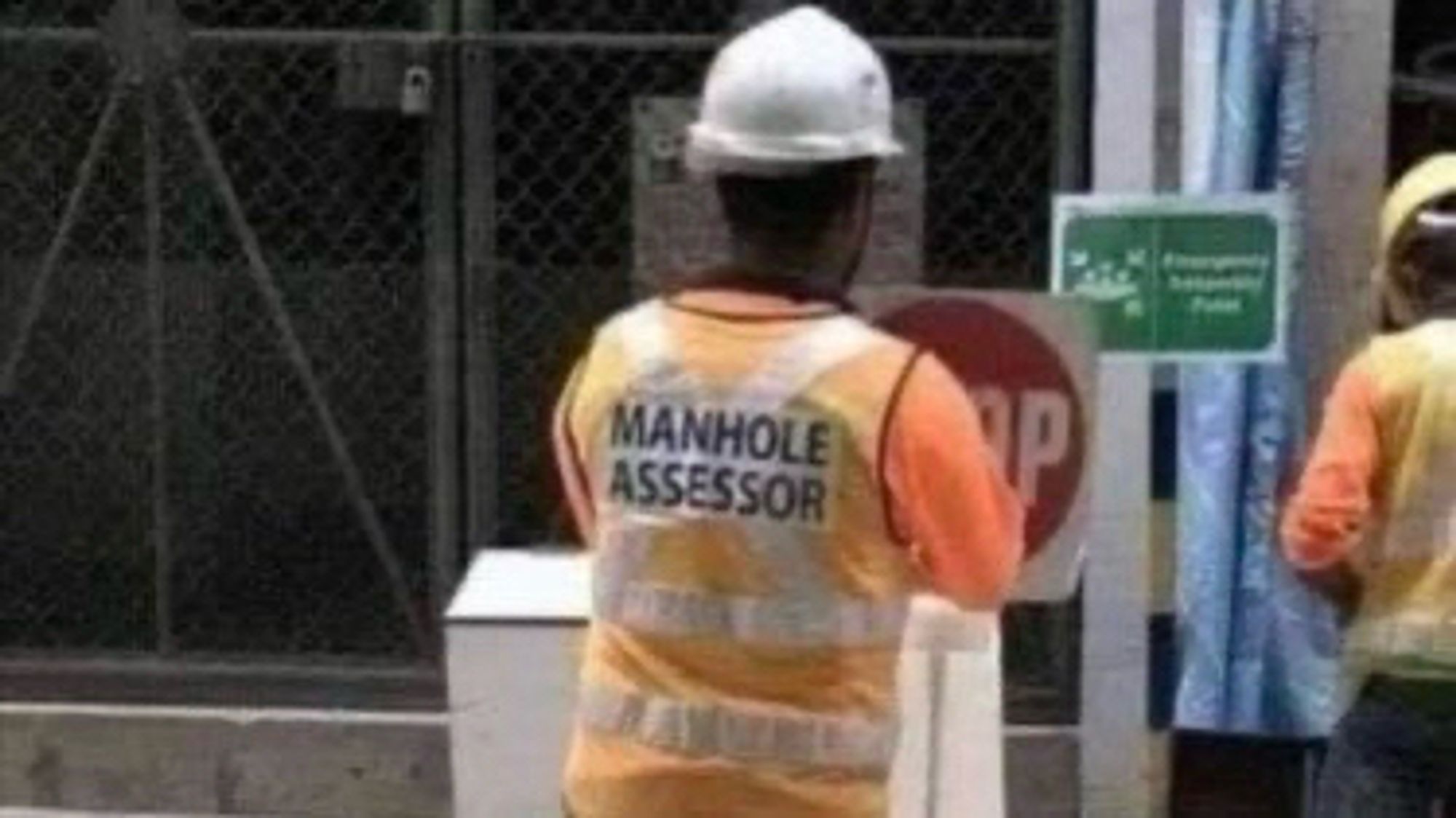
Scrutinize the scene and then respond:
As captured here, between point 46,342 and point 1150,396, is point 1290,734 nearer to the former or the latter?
point 1150,396

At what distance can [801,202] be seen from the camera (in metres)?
4.29

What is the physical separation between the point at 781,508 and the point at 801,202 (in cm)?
35

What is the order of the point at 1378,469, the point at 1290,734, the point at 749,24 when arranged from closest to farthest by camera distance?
the point at 1378,469, the point at 1290,734, the point at 749,24

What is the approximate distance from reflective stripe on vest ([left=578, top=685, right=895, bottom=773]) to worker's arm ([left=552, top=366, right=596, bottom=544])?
12.7 inches

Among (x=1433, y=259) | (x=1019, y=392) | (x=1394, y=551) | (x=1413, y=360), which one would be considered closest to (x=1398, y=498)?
(x=1394, y=551)

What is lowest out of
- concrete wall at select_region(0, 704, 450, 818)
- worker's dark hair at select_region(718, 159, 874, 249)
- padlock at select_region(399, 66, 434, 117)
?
concrete wall at select_region(0, 704, 450, 818)

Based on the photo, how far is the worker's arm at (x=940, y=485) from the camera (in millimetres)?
4230

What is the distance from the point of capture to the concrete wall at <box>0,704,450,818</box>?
858cm

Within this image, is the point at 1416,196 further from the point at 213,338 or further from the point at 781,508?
the point at 213,338

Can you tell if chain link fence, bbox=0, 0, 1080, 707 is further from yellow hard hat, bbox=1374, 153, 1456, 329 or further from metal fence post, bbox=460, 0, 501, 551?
yellow hard hat, bbox=1374, 153, 1456, 329

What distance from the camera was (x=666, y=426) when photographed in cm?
437

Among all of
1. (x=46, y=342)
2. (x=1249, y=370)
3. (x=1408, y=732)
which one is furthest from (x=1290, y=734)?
(x=46, y=342)

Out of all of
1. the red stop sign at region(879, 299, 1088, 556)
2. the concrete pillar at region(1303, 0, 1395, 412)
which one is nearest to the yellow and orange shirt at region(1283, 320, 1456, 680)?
the red stop sign at region(879, 299, 1088, 556)

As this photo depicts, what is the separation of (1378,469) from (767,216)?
1.78m
